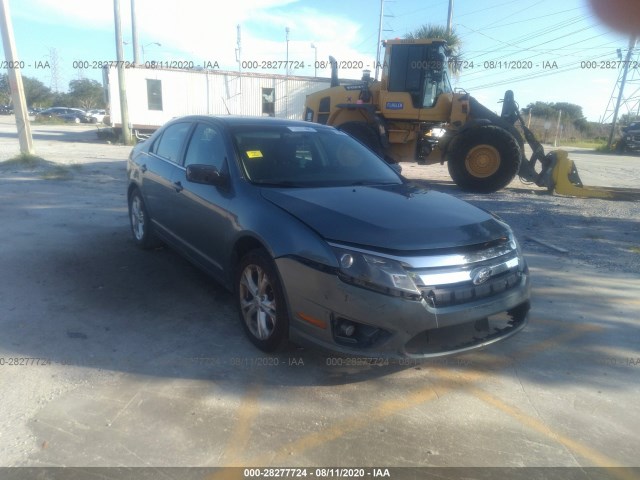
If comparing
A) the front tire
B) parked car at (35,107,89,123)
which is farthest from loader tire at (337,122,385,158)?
parked car at (35,107,89,123)

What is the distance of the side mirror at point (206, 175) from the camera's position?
3.80 m

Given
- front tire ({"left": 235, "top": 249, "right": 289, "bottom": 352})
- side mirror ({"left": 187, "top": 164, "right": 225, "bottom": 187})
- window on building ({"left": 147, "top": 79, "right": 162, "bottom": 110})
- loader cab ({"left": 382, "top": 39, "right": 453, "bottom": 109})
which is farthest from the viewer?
window on building ({"left": 147, "top": 79, "right": 162, "bottom": 110})

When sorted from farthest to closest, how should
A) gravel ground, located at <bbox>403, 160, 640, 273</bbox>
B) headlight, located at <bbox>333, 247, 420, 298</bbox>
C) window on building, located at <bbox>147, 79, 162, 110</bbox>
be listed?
window on building, located at <bbox>147, 79, 162, 110</bbox> < gravel ground, located at <bbox>403, 160, 640, 273</bbox> < headlight, located at <bbox>333, 247, 420, 298</bbox>

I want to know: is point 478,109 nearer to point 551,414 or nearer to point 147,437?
point 551,414

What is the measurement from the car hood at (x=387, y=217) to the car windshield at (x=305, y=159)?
266mm

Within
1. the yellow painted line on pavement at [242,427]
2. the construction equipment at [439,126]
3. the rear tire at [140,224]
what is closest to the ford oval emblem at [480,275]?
the yellow painted line on pavement at [242,427]

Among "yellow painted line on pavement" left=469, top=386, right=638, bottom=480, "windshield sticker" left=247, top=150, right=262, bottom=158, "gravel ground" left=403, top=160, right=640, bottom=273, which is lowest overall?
"yellow painted line on pavement" left=469, top=386, right=638, bottom=480

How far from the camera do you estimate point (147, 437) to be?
8.79ft

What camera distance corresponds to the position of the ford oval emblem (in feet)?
10.0

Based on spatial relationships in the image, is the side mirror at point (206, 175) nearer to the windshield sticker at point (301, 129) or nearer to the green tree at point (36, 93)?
the windshield sticker at point (301, 129)

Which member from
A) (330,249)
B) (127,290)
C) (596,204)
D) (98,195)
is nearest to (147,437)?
(330,249)

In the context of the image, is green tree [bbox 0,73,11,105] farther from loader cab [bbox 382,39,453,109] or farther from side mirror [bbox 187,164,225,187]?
side mirror [bbox 187,164,225,187]

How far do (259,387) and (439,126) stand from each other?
903 centimetres

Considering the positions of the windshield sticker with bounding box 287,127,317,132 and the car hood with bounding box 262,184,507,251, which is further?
the windshield sticker with bounding box 287,127,317,132
